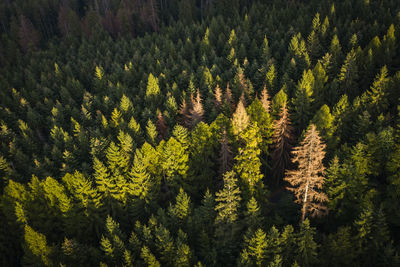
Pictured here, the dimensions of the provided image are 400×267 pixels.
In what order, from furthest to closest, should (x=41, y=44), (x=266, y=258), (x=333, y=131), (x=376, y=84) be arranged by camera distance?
(x=41, y=44), (x=376, y=84), (x=333, y=131), (x=266, y=258)

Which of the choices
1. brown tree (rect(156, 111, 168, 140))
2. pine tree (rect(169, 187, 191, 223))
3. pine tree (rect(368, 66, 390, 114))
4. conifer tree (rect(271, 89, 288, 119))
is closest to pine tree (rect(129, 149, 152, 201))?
pine tree (rect(169, 187, 191, 223))

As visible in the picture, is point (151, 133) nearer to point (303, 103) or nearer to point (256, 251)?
point (256, 251)

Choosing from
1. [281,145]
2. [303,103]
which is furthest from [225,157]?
[303,103]

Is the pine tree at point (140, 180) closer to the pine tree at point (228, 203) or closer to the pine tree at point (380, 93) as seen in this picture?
the pine tree at point (228, 203)

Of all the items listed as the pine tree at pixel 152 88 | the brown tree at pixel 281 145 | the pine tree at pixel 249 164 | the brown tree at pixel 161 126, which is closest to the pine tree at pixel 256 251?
the pine tree at pixel 249 164

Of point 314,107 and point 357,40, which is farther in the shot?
point 357,40

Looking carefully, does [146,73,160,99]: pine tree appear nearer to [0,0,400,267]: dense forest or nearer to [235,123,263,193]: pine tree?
[0,0,400,267]: dense forest

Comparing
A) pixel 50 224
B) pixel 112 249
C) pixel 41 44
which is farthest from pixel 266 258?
pixel 41 44

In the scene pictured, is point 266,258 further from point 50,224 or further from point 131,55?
point 131,55
